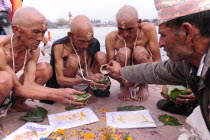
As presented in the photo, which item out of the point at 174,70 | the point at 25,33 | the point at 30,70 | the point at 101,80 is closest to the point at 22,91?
the point at 30,70

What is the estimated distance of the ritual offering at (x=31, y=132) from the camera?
265cm

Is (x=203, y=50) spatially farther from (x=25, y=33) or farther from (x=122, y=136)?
(x=25, y=33)

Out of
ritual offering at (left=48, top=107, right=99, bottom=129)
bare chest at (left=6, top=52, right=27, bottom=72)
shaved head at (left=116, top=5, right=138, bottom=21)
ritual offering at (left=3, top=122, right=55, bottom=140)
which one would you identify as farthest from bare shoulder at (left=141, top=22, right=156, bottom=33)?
ritual offering at (left=3, top=122, right=55, bottom=140)

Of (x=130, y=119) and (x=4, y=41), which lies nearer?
(x=130, y=119)

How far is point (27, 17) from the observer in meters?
3.18

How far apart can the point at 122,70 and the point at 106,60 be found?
3.37ft

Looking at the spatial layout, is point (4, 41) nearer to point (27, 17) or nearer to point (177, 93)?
point (27, 17)

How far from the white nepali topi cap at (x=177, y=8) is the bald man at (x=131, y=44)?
1708 mm

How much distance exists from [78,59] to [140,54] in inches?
41.3

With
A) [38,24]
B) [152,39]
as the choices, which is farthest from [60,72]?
[152,39]

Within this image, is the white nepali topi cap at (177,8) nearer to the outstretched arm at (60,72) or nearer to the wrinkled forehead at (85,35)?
the wrinkled forehead at (85,35)

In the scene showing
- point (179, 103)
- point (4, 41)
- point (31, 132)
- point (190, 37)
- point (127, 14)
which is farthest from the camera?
point (127, 14)

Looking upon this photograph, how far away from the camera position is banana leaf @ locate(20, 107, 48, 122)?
3117 millimetres

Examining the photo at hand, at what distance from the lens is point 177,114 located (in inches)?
130
